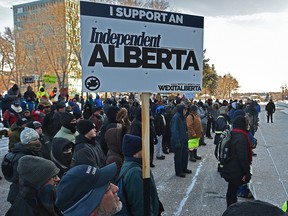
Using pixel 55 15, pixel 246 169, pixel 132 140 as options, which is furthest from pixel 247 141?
pixel 55 15

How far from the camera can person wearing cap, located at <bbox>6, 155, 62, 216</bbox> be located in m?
2.26

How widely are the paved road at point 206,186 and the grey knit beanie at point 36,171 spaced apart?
290cm

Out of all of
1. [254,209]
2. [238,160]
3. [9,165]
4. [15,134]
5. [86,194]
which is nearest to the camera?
[254,209]

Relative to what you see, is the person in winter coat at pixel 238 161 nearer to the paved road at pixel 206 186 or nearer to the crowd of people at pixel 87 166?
the crowd of people at pixel 87 166

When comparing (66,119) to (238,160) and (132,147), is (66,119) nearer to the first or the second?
(132,147)

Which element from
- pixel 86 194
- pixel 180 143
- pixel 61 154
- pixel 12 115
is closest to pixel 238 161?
pixel 180 143

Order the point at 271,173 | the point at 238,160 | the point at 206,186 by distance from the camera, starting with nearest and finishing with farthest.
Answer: the point at 238,160
the point at 206,186
the point at 271,173

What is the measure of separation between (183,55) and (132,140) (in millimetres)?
1055

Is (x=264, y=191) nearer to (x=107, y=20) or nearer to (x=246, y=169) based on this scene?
(x=246, y=169)

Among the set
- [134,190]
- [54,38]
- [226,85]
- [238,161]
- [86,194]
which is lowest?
[238,161]

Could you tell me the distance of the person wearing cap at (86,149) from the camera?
347cm

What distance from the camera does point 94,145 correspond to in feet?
12.5

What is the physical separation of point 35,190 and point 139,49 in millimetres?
1556

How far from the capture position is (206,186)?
5973 mm
